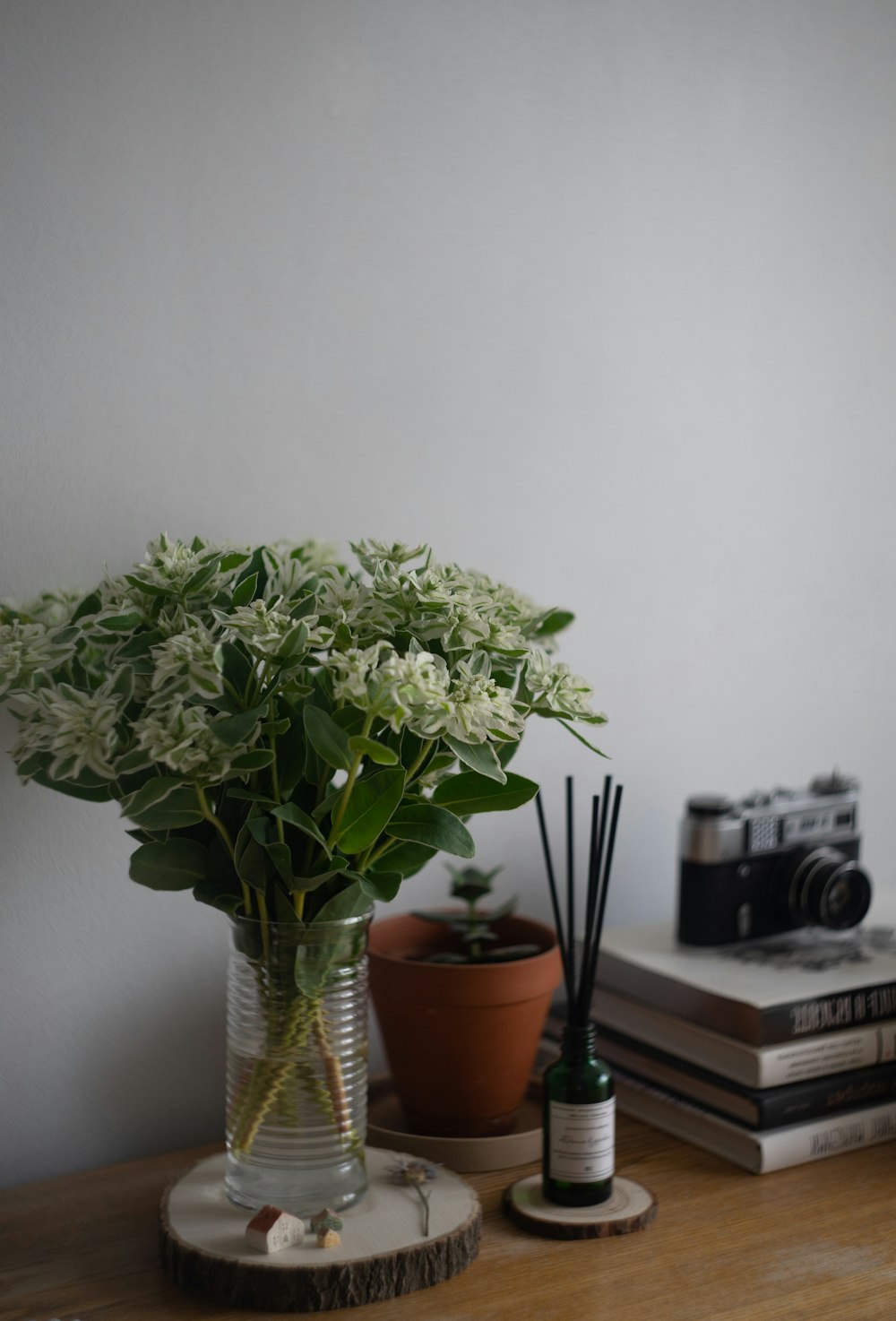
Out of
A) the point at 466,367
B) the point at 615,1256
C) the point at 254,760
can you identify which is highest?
the point at 466,367

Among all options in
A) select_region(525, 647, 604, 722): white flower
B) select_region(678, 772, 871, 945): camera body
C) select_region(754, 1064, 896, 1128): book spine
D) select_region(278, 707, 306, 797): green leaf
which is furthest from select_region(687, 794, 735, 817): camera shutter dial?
select_region(278, 707, 306, 797): green leaf

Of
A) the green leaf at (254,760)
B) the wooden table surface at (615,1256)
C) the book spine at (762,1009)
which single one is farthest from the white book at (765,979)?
the green leaf at (254,760)

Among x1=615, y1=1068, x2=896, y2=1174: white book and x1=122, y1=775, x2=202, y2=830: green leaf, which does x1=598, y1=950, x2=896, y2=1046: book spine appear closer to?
x1=615, y1=1068, x2=896, y2=1174: white book

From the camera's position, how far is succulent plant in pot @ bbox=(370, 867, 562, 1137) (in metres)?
0.89

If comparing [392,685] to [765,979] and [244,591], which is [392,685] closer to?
[244,591]

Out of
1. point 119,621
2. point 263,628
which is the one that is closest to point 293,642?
point 263,628

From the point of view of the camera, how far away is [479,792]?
77 cm

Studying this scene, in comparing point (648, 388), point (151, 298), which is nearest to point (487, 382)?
point (648, 388)

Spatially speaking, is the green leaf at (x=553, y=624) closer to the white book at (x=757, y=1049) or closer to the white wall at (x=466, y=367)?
the white wall at (x=466, y=367)

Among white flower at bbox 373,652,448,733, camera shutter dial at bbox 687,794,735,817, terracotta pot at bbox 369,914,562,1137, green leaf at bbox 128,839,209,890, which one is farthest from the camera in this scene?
camera shutter dial at bbox 687,794,735,817

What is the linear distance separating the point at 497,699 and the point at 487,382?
49 centimetres

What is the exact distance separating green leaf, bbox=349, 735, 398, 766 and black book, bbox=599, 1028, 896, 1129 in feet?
1.47

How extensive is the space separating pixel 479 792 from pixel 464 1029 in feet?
0.75

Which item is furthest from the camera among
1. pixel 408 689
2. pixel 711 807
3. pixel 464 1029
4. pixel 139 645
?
pixel 711 807
